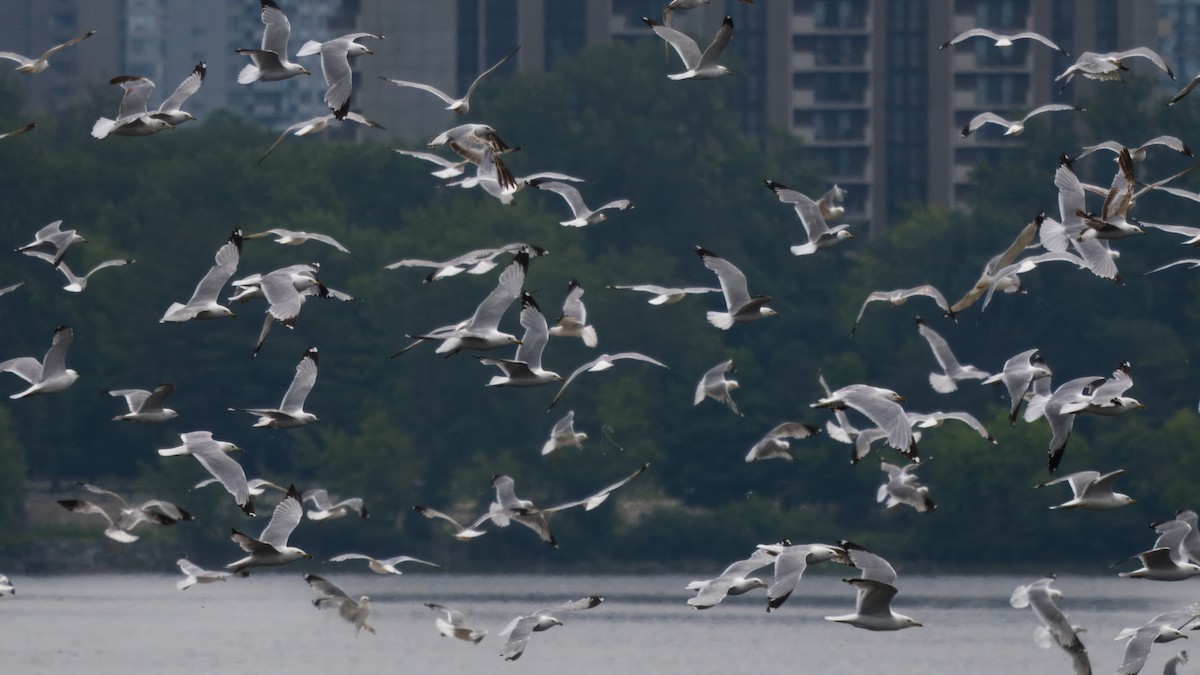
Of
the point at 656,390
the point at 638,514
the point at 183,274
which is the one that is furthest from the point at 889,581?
the point at 183,274

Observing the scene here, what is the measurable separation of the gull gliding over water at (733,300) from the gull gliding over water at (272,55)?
4669 millimetres

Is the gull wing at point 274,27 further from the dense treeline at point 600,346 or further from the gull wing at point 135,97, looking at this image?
the dense treeline at point 600,346

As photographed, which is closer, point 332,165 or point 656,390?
point 656,390

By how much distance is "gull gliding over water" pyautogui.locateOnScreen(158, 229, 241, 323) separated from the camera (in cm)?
2440

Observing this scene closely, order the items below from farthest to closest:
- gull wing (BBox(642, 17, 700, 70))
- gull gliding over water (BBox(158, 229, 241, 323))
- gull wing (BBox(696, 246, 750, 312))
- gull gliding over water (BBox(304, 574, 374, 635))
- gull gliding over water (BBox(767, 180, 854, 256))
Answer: gull gliding over water (BBox(304, 574, 374, 635)), gull gliding over water (BBox(767, 180, 854, 256)), gull wing (BBox(696, 246, 750, 312)), gull wing (BBox(642, 17, 700, 70)), gull gliding over water (BBox(158, 229, 241, 323))

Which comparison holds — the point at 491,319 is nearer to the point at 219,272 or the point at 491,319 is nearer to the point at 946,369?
the point at 219,272

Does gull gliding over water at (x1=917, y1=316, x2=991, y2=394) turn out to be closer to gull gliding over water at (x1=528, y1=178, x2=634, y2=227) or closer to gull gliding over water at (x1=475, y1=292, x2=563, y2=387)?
gull gliding over water at (x1=528, y1=178, x2=634, y2=227)

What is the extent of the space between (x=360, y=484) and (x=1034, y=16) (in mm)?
66295

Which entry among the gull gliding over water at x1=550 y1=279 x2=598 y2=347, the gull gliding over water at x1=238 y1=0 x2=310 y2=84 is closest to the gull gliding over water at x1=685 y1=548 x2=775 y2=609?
the gull gliding over water at x1=550 y1=279 x2=598 y2=347

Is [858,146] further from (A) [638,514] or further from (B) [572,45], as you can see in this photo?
(A) [638,514]

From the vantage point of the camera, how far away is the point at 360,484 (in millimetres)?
80812

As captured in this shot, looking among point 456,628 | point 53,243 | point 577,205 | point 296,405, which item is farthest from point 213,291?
point 577,205

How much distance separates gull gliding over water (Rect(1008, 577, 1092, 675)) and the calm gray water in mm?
30324

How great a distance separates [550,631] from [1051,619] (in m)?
41.2
